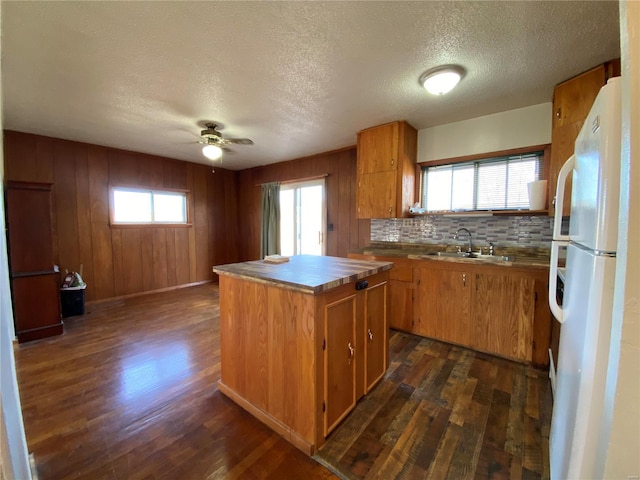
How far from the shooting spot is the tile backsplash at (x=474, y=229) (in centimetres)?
271

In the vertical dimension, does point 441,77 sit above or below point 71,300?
above

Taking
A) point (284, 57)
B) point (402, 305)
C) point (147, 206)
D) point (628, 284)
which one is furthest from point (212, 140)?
point (628, 284)

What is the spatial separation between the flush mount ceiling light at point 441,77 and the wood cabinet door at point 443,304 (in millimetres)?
1691

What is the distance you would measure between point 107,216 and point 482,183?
5.43m

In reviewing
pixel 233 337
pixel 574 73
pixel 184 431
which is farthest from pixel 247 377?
pixel 574 73

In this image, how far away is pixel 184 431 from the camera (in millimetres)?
1652

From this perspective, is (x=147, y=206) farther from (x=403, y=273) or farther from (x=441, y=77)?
(x=441, y=77)

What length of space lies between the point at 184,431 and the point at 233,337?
60 centimetres

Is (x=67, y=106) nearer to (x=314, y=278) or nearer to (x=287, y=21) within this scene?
(x=287, y=21)

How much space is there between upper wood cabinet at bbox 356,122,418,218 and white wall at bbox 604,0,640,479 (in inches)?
105

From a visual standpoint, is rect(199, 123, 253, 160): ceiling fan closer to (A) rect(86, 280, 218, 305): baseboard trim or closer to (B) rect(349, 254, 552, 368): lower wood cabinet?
(B) rect(349, 254, 552, 368): lower wood cabinet

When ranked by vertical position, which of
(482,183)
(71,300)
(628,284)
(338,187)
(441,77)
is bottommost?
(71,300)

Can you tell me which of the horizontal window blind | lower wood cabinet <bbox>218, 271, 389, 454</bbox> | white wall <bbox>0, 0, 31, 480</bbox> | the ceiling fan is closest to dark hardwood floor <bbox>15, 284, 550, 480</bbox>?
lower wood cabinet <bbox>218, 271, 389, 454</bbox>

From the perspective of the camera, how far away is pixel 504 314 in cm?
245
